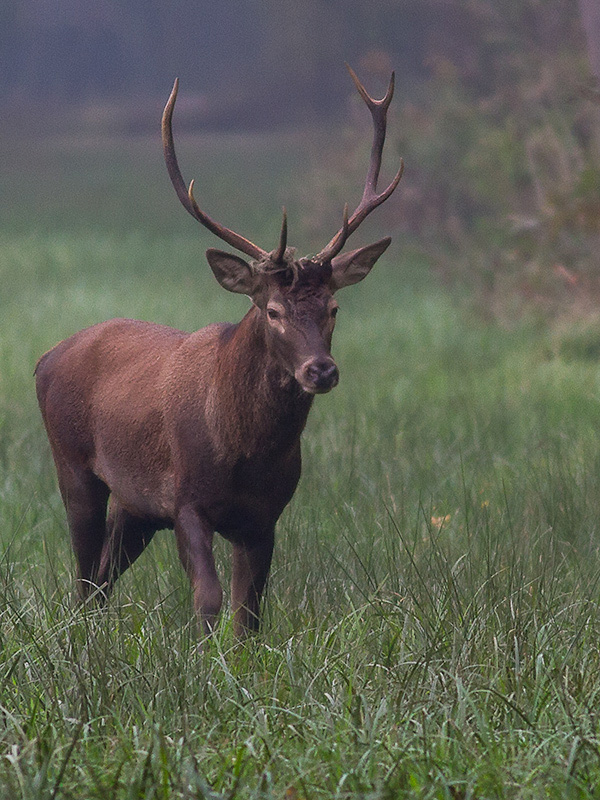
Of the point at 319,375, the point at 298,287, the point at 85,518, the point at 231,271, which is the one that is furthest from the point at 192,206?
the point at 85,518

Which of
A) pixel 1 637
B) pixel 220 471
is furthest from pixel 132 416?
pixel 1 637

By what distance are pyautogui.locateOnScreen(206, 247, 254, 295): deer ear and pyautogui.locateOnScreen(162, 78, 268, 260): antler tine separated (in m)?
0.05

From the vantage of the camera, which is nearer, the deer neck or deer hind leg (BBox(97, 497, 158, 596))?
the deer neck

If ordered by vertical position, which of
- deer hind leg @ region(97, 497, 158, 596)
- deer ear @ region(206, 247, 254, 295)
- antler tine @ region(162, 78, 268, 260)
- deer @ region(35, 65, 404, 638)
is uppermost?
antler tine @ region(162, 78, 268, 260)

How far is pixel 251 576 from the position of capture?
16.0 ft

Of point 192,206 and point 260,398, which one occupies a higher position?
point 192,206

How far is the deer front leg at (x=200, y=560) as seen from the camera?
15.1 feet

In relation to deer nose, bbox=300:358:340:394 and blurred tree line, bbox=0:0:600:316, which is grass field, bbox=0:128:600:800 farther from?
blurred tree line, bbox=0:0:600:316

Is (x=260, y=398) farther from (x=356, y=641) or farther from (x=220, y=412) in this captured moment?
(x=356, y=641)

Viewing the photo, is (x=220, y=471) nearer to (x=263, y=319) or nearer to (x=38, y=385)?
(x=263, y=319)

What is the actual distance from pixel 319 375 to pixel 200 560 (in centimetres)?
78

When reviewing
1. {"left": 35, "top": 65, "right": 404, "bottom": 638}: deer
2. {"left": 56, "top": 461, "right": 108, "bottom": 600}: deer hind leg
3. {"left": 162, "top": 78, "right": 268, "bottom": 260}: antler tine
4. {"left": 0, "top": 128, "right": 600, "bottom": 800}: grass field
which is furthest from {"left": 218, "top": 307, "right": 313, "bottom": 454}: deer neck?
{"left": 56, "top": 461, "right": 108, "bottom": 600}: deer hind leg

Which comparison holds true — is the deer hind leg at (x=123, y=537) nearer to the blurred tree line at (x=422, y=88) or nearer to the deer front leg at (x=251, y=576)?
the deer front leg at (x=251, y=576)

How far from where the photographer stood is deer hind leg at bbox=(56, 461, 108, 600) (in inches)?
214
